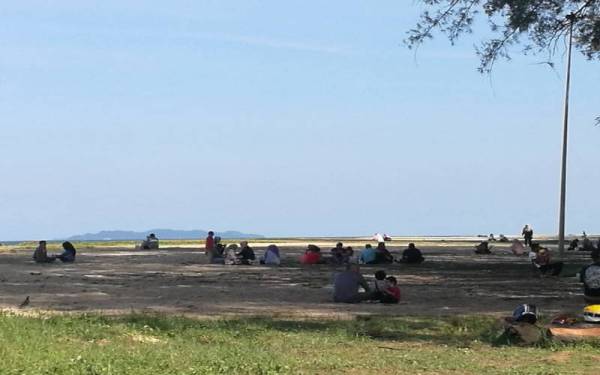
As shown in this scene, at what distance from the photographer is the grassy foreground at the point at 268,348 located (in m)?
11.0

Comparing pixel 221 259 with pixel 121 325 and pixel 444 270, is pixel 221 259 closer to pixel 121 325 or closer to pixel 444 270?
pixel 444 270

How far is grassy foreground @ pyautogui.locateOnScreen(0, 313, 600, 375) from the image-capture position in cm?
1103

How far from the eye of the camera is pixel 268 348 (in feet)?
44.8

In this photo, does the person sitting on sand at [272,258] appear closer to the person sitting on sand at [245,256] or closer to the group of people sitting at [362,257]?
the person sitting on sand at [245,256]

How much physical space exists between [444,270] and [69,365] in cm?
2610

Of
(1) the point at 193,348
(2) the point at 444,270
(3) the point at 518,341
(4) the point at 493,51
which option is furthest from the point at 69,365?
(2) the point at 444,270

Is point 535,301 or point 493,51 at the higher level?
point 493,51

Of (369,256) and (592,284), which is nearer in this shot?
(592,284)

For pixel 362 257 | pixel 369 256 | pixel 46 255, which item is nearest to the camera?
pixel 369 256

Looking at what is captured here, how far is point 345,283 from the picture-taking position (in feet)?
69.7

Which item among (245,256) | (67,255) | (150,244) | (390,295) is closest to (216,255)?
(245,256)

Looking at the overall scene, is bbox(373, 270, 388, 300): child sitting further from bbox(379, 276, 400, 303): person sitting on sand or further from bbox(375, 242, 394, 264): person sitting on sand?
bbox(375, 242, 394, 264): person sitting on sand

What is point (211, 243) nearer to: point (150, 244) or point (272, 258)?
point (272, 258)

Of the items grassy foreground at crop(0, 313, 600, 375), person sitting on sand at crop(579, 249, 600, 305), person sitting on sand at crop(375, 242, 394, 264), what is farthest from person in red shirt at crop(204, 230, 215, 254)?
person sitting on sand at crop(579, 249, 600, 305)
